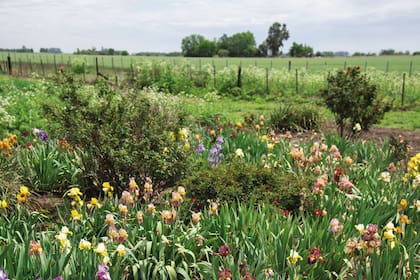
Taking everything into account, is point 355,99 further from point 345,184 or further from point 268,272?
point 268,272

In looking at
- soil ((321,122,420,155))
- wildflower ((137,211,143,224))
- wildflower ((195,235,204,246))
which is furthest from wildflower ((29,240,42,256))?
soil ((321,122,420,155))

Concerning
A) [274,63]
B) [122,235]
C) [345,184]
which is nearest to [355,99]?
[345,184]

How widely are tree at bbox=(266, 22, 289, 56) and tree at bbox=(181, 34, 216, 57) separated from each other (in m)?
15.0

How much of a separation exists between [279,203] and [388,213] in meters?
1.00

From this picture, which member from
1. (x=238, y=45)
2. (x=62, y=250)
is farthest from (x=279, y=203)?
(x=238, y=45)

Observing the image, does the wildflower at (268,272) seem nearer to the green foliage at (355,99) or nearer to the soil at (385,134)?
the green foliage at (355,99)

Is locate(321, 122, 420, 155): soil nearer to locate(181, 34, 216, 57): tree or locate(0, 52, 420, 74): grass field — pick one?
locate(0, 52, 420, 74): grass field

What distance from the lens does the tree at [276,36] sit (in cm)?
10638

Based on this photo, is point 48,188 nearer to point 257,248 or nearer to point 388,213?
point 257,248

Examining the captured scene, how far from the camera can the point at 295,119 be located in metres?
9.62

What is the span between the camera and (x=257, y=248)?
122 inches

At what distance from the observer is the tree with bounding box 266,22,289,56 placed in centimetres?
10638

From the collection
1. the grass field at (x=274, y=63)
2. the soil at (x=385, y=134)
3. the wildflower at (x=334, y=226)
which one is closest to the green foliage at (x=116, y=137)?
the wildflower at (x=334, y=226)

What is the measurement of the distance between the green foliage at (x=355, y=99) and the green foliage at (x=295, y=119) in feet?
4.61
